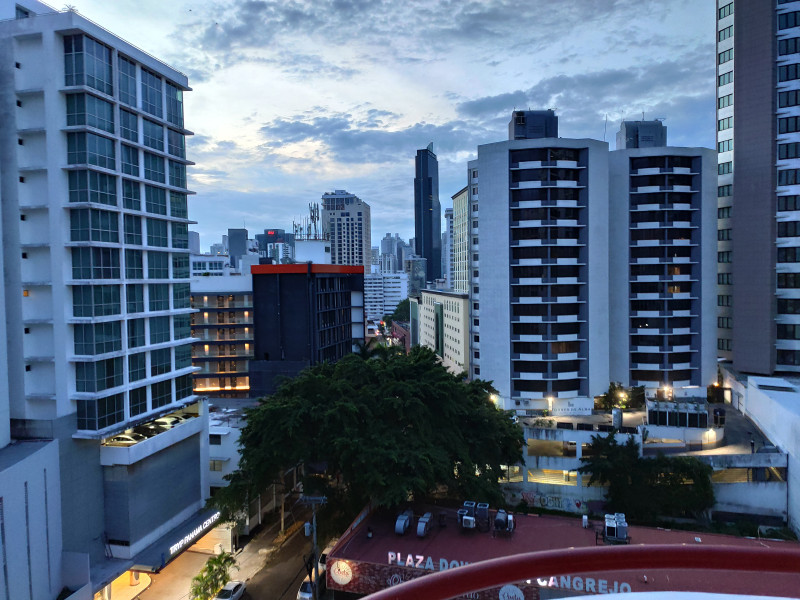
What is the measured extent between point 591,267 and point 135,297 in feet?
106

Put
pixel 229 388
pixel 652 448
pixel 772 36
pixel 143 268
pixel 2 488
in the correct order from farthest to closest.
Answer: pixel 229 388 → pixel 772 36 → pixel 652 448 → pixel 143 268 → pixel 2 488

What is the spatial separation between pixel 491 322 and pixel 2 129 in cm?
3245

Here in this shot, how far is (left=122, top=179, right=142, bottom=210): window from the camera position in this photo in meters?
24.3

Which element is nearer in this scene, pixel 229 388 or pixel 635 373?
pixel 635 373

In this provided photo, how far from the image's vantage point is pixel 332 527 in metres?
23.8

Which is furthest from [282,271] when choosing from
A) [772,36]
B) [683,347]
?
[772,36]

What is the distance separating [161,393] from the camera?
2642 cm

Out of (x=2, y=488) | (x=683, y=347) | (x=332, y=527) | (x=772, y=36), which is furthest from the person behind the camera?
(x=683, y=347)

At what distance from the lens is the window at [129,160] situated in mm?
24234

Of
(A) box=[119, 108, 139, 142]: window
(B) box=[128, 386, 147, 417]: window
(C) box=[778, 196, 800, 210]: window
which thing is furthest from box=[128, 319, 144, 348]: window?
(C) box=[778, 196, 800, 210]: window

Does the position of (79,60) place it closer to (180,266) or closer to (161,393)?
(180,266)

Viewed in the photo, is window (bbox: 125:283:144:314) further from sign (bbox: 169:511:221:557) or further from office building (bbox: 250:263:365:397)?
office building (bbox: 250:263:365:397)

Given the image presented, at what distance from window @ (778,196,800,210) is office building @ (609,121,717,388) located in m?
4.40

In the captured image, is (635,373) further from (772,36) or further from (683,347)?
(772,36)
